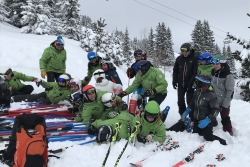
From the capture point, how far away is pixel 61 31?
27188 millimetres

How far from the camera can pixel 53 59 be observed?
7.54 m

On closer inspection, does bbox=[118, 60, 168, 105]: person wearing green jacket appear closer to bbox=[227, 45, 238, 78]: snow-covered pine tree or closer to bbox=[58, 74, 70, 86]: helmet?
bbox=[58, 74, 70, 86]: helmet

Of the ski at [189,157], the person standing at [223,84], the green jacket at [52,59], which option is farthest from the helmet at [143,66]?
the green jacket at [52,59]

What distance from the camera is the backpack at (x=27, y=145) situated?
128 inches

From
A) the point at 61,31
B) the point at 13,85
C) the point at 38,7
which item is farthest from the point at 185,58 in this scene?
the point at 61,31

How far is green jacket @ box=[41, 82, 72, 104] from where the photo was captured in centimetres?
722

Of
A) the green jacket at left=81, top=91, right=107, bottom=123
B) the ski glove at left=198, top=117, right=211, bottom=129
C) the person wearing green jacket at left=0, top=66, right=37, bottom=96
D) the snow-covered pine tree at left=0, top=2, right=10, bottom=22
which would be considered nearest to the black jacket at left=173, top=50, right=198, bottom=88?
the ski glove at left=198, top=117, right=211, bottom=129

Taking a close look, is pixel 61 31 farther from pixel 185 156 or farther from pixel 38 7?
pixel 185 156

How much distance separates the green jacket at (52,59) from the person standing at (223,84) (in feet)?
14.9

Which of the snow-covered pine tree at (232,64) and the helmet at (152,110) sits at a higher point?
the snow-covered pine tree at (232,64)

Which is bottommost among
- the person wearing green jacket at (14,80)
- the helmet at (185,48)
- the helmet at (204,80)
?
the person wearing green jacket at (14,80)

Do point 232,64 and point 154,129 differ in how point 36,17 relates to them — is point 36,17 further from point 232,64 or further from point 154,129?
point 232,64

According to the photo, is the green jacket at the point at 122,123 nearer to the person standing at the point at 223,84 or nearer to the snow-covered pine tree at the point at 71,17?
the person standing at the point at 223,84

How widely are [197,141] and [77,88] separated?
344 cm
